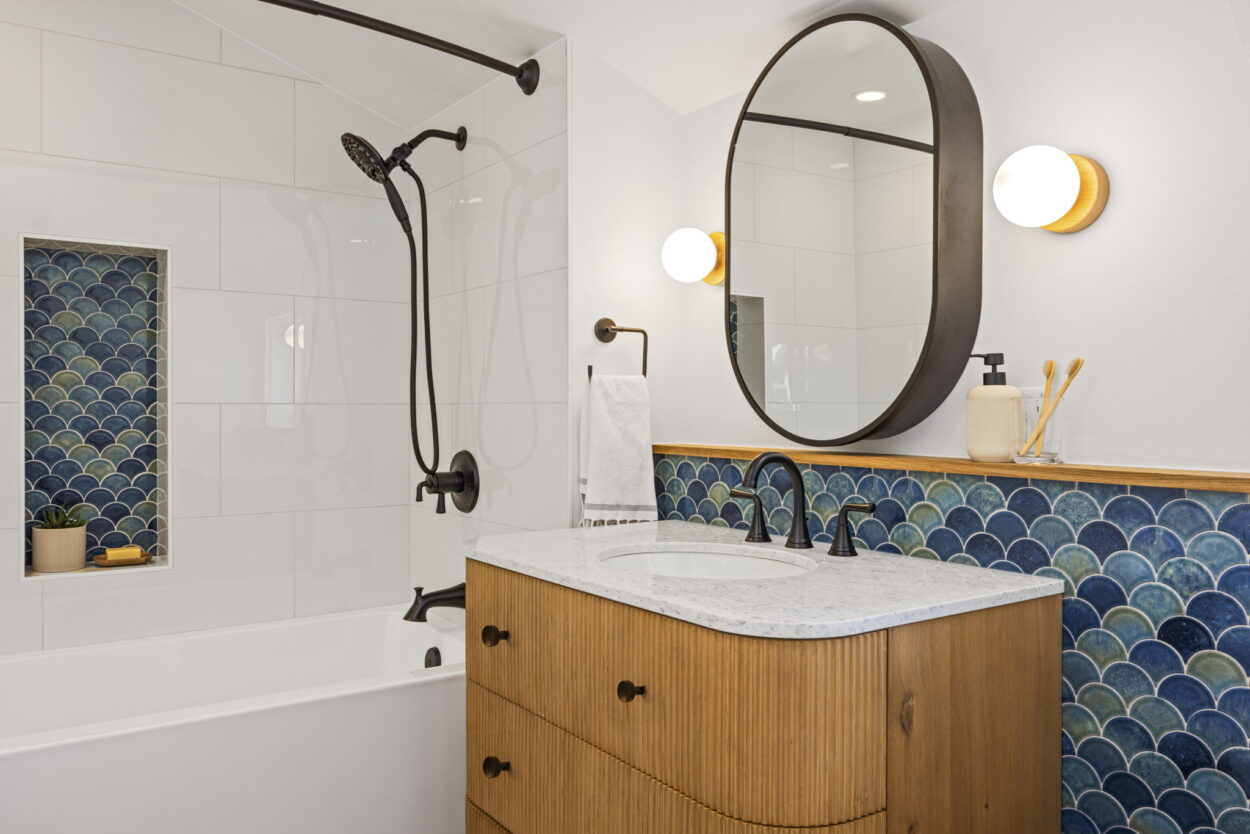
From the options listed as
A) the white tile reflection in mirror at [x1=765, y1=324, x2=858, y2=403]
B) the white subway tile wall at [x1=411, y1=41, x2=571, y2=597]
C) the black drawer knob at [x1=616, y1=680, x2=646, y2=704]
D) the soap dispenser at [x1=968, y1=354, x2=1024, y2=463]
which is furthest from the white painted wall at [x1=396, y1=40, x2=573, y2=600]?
the soap dispenser at [x1=968, y1=354, x2=1024, y2=463]

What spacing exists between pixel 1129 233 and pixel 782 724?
3.10ft

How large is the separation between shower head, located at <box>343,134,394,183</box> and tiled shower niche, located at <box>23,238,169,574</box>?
658mm

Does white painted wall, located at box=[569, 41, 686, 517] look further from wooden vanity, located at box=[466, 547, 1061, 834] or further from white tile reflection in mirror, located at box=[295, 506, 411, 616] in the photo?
white tile reflection in mirror, located at box=[295, 506, 411, 616]

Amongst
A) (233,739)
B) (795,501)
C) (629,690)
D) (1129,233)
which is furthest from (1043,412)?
(233,739)

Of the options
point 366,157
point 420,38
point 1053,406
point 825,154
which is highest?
point 420,38

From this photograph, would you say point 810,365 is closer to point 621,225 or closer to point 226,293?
point 621,225

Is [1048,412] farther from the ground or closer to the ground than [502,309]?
closer to the ground

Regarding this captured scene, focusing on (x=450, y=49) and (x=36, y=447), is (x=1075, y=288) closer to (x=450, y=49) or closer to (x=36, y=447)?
(x=450, y=49)

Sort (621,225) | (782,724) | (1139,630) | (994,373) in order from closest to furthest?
(782,724)
(1139,630)
(994,373)
(621,225)

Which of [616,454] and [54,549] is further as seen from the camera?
[54,549]

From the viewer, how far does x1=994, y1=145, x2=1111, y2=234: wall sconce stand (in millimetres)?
1404

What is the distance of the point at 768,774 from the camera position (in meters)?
1.10

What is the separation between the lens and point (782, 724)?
108cm

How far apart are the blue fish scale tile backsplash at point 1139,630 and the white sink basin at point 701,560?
31cm
